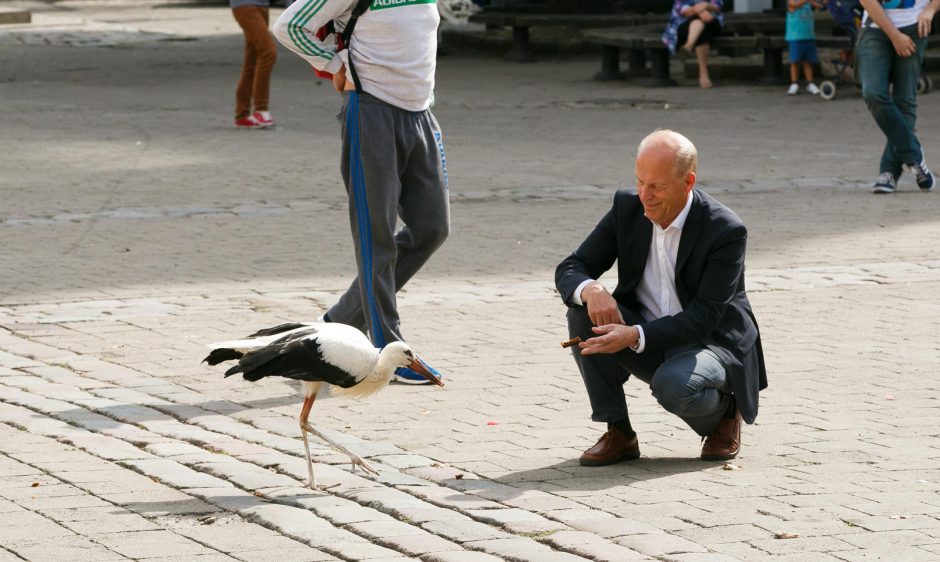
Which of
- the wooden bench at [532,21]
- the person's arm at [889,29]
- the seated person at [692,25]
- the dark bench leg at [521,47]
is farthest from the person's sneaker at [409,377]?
the dark bench leg at [521,47]

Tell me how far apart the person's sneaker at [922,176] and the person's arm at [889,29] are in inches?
38.6

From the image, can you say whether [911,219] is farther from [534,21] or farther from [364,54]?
[534,21]

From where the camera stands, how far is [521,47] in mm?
26938

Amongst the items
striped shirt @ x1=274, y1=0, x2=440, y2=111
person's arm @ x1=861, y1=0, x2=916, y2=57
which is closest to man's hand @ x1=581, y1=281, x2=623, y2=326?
striped shirt @ x1=274, y1=0, x2=440, y2=111

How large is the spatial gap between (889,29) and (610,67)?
1151 centimetres

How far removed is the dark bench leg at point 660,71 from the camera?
2203cm

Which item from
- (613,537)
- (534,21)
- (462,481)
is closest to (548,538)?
(613,537)

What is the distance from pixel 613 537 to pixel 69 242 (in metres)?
6.70

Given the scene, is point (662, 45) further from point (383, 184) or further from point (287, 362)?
point (287, 362)

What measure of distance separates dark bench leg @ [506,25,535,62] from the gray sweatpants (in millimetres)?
19576

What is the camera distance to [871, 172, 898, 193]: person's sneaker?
12719 mm

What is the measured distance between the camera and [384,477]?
5797 mm

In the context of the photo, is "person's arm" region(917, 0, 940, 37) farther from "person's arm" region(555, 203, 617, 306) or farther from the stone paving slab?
the stone paving slab

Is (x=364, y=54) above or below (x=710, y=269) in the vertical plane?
above
